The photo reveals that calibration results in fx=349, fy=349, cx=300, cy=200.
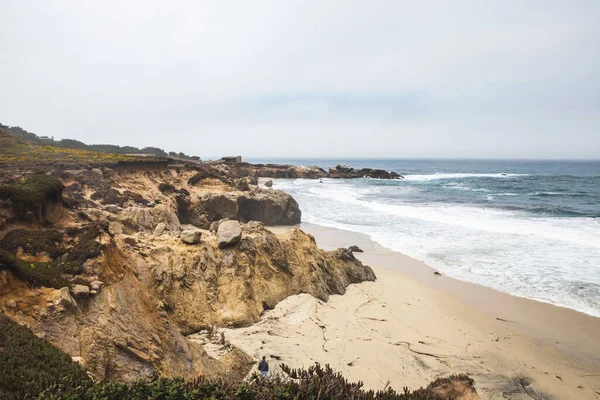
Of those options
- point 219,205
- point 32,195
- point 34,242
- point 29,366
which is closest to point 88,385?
point 29,366

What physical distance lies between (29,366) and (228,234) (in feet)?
24.8

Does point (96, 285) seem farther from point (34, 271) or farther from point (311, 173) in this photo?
point (311, 173)

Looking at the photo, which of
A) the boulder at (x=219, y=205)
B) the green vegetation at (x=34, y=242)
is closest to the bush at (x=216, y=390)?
the green vegetation at (x=34, y=242)

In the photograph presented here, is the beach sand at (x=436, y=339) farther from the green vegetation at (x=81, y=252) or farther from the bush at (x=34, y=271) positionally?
the bush at (x=34, y=271)

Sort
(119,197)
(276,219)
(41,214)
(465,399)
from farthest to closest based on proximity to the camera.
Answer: (276,219) → (119,197) → (41,214) → (465,399)

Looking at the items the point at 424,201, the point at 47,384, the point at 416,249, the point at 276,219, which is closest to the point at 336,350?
the point at 47,384

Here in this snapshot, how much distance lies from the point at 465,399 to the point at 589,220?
3149 cm

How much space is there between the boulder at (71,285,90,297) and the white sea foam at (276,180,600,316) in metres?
15.3

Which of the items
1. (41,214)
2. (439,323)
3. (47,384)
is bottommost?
(439,323)

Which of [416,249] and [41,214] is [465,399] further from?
[416,249]

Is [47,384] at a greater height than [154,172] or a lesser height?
lesser

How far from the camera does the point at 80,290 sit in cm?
655

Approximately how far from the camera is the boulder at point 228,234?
38.1 feet

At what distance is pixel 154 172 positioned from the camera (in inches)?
1147
